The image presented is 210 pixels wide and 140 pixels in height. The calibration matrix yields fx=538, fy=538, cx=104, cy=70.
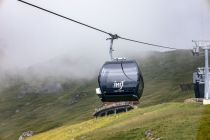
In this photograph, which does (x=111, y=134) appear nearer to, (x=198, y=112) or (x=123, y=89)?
(x=198, y=112)

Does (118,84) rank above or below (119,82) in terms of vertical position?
below

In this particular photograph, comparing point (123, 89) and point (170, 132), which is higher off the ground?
point (123, 89)

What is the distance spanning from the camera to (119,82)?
4422cm

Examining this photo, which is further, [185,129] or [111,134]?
[111,134]

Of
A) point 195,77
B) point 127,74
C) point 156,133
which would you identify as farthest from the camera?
point 195,77

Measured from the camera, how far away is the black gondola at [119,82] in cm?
4103

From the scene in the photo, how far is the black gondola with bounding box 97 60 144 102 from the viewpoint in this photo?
41.0 meters

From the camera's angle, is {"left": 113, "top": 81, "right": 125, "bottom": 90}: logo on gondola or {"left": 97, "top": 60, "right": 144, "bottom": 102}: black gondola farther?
{"left": 113, "top": 81, "right": 125, "bottom": 90}: logo on gondola

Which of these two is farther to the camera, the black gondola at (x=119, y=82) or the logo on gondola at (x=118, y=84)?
the logo on gondola at (x=118, y=84)

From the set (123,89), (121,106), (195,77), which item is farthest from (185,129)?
(121,106)

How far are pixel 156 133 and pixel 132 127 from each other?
1082cm

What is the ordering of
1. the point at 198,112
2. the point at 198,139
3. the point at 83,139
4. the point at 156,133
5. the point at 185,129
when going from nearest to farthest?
the point at 198,139 → the point at 185,129 → the point at 156,133 → the point at 198,112 → the point at 83,139

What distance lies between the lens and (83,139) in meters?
83.9

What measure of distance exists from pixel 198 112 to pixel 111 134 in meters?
12.9
